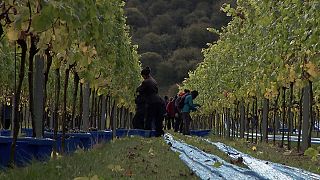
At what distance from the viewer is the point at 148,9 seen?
277 feet

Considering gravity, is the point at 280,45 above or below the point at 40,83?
above

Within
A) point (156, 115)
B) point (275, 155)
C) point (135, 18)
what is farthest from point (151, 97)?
point (135, 18)

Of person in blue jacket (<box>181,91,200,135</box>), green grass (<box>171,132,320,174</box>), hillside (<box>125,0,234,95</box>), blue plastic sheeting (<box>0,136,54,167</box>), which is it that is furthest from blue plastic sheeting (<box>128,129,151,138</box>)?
hillside (<box>125,0,234,95</box>)

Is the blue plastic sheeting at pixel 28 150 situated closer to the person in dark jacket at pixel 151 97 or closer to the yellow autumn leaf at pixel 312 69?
the yellow autumn leaf at pixel 312 69

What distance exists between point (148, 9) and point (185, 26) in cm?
630

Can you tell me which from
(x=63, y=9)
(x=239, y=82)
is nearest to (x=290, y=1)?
(x=63, y=9)

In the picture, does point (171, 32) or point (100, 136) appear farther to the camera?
point (171, 32)

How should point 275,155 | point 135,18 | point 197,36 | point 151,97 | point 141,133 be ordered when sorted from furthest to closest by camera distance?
point 135,18 → point 197,36 → point 141,133 → point 151,97 → point 275,155

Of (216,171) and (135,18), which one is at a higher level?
(135,18)

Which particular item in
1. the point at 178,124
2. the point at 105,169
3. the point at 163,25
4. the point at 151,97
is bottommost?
the point at 105,169

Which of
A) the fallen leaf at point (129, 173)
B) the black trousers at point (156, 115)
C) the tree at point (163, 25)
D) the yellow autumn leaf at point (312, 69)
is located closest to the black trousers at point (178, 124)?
the black trousers at point (156, 115)

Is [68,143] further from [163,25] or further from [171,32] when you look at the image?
[171,32]

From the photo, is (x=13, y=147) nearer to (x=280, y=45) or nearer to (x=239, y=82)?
(x=280, y=45)

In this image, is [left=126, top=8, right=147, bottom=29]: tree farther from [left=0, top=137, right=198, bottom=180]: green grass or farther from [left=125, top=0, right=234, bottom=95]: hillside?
[left=0, top=137, right=198, bottom=180]: green grass
